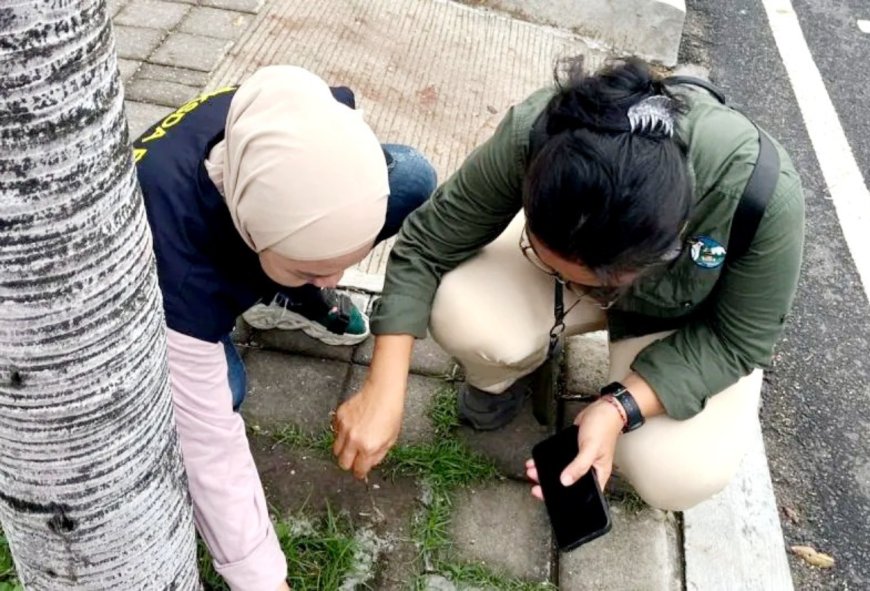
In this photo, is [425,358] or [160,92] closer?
[425,358]

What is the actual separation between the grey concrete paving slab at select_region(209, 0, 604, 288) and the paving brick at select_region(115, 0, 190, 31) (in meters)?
0.33

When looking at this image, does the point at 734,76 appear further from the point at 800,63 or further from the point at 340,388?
the point at 340,388

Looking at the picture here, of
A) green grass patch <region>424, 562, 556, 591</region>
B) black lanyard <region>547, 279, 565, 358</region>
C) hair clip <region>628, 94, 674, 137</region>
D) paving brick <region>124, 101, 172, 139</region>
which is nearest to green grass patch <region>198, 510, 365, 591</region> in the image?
green grass patch <region>424, 562, 556, 591</region>

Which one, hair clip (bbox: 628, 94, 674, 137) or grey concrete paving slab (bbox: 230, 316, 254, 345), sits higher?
hair clip (bbox: 628, 94, 674, 137)

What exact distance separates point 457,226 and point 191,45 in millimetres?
2091

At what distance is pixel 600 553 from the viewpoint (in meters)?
2.08

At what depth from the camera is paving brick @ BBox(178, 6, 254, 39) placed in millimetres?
3684

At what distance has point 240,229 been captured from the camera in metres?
1.54

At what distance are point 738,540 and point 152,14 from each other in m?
3.11

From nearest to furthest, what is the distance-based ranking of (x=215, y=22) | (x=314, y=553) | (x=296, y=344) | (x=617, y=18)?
1. (x=314, y=553)
2. (x=296, y=344)
3. (x=215, y=22)
4. (x=617, y=18)

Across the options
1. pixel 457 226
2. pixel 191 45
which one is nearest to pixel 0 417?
pixel 457 226

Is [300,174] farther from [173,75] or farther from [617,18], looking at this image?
[617,18]

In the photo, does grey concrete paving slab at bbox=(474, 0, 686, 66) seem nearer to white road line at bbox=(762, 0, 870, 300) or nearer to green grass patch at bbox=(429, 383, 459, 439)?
white road line at bbox=(762, 0, 870, 300)

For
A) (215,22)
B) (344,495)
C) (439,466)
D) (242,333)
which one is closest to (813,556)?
(439,466)
